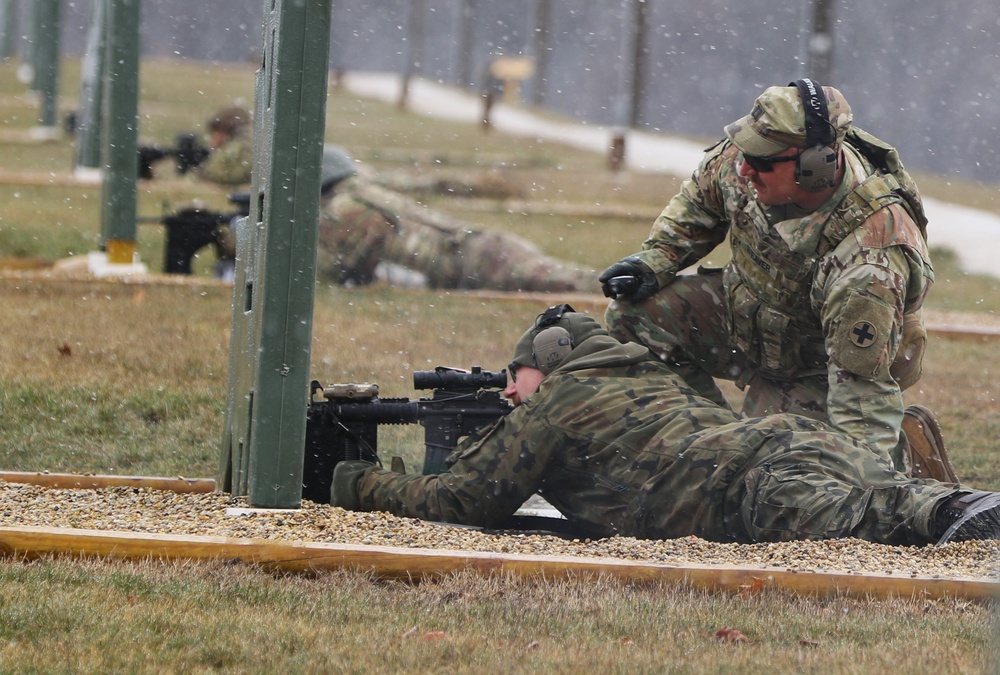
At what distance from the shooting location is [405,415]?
202 inches

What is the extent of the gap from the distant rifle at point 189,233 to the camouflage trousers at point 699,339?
5.40m

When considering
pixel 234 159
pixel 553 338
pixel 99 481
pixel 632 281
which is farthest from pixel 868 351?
pixel 234 159

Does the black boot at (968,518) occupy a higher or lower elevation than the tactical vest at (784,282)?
lower

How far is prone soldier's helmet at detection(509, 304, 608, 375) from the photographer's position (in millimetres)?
4879

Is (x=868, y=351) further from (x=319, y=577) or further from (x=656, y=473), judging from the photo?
(x=319, y=577)

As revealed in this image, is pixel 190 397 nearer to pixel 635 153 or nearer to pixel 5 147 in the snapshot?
pixel 5 147

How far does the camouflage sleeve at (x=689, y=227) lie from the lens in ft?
19.5

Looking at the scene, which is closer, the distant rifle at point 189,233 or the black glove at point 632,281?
the black glove at point 632,281

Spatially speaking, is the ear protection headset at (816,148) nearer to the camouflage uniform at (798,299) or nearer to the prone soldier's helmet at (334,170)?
the camouflage uniform at (798,299)

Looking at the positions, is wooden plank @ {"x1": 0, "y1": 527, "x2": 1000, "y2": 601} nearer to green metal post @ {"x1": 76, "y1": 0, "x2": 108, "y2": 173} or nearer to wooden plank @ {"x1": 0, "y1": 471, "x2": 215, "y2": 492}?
wooden plank @ {"x1": 0, "y1": 471, "x2": 215, "y2": 492}

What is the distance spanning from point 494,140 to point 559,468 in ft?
79.0

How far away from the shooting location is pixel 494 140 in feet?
93.7

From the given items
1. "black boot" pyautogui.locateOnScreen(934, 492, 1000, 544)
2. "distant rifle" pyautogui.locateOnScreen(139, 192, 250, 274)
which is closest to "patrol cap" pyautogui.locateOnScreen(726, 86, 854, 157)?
"black boot" pyautogui.locateOnScreen(934, 492, 1000, 544)

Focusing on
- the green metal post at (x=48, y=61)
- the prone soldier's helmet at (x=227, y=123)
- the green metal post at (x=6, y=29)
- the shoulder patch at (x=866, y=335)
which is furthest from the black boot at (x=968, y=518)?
the green metal post at (x=6, y=29)
